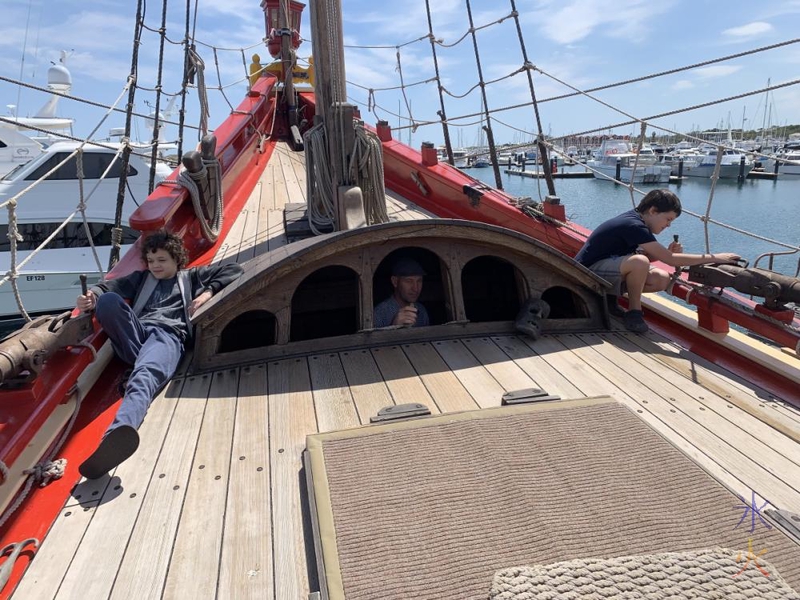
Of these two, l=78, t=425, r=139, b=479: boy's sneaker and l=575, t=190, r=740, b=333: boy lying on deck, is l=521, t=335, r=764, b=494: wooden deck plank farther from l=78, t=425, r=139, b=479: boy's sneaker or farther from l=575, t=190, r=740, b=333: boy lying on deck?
l=78, t=425, r=139, b=479: boy's sneaker

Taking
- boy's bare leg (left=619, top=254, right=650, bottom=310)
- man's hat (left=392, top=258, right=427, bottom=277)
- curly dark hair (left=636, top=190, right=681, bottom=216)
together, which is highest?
curly dark hair (left=636, top=190, right=681, bottom=216)

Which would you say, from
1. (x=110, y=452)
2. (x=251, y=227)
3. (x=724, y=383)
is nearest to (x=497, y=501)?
(x=110, y=452)

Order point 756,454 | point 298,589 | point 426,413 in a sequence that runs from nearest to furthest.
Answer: point 298,589 → point 756,454 → point 426,413

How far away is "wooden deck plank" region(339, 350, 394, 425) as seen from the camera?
8.03ft

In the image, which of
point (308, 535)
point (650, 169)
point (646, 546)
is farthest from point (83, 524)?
point (650, 169)

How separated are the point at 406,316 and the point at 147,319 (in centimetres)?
137

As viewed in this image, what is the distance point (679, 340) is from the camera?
3234mm

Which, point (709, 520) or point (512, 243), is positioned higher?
point (512, 243)

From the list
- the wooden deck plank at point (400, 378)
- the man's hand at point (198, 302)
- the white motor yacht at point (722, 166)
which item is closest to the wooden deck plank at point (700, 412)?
the wooden deck plank at point (400, 378)

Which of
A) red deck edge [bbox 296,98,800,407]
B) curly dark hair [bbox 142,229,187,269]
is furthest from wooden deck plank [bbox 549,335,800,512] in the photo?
curly dark hair [bbox 142,229,187,269]

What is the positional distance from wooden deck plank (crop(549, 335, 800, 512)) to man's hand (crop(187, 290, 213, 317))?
1.90m

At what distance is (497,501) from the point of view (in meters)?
1.79

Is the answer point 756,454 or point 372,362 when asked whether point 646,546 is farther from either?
point 372,362

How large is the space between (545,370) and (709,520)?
1.16 metres
